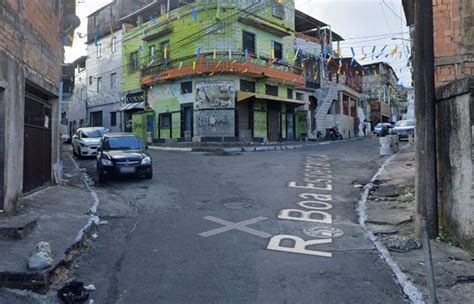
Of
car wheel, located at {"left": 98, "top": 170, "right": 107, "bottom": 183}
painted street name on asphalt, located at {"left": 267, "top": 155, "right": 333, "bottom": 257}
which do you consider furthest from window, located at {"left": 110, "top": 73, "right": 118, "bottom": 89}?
car wheel, located at {"left": 98, "top": 170, "right": 107, "bottom": 183}

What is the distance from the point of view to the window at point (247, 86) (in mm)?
27891

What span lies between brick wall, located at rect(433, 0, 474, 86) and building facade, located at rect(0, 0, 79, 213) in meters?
8.04

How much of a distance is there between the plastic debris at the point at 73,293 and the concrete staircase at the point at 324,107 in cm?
3359

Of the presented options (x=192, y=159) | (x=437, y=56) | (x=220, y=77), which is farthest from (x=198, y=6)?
(x=437, y=56)

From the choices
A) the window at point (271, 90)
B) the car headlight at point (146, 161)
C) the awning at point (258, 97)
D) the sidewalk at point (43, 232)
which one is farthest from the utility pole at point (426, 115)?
the window at point (271, 90)

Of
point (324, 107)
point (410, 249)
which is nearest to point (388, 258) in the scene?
point (410, 249)

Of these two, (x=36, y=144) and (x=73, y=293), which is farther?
(x=36, y=144)

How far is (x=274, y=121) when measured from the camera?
31391mm

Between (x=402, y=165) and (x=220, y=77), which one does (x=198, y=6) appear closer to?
(x=220, y=77)

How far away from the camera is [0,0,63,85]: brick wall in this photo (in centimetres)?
749

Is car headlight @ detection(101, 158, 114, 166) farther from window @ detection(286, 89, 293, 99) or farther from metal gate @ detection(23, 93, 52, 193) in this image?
window @ detection(286, 89, 293, 99)

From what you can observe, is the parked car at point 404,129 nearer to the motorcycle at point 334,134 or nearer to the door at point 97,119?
the motorcycle at point 334,134

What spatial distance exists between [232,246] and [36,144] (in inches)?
253

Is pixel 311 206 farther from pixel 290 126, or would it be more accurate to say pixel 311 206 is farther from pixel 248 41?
pixel 290 126
